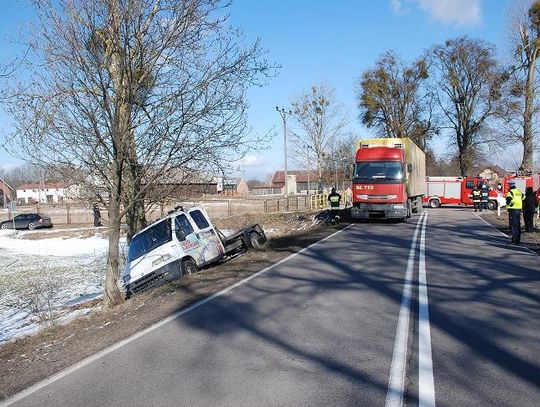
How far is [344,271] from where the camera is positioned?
11055 millimetres

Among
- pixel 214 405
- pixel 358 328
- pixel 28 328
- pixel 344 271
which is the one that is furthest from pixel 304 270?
pixel 214 405

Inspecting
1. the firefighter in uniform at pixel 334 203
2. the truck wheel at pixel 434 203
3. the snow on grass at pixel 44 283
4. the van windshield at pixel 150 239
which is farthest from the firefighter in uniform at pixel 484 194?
the van windshield at pixel 150 239

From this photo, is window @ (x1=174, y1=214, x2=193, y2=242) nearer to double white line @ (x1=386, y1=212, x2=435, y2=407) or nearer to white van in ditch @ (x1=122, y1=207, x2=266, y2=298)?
white van in ditch @ (x1=122, y1=207, x2=266, y2=298)

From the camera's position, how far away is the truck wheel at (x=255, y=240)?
16625 millimetres

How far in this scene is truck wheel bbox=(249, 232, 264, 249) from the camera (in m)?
16.6

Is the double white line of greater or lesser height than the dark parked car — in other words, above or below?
above

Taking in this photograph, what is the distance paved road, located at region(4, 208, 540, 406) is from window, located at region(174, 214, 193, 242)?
380cm

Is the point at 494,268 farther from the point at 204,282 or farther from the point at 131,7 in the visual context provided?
the point at 131,7

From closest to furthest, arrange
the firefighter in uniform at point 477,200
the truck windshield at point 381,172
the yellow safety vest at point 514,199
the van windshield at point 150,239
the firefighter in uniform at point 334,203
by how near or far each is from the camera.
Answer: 1. the van windshield at point 150,239
2. the yellow safety vest at point 514,199
3. the truck windshield at point 381,172
4. the firefighter in uniform at point 334,203
5. the firefighter in uniform at point 477,200

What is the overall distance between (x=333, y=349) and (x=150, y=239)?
336 inches

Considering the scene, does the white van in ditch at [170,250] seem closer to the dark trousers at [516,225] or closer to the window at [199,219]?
the window at [199,219]

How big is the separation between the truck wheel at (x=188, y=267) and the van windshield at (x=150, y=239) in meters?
0.71

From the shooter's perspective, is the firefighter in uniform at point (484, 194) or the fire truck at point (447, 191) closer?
the firefighter in uniform at point (484, 194)

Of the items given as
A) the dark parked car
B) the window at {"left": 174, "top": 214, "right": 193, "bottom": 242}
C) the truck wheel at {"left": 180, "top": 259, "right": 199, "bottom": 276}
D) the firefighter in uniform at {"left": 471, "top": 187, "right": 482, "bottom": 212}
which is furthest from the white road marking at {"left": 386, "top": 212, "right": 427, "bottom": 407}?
the dark parked car
